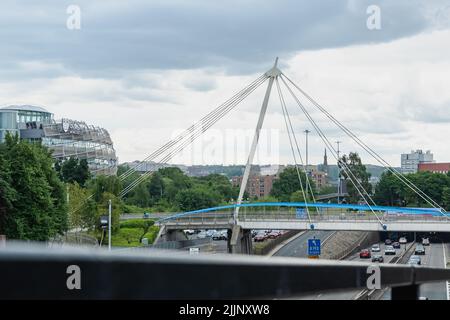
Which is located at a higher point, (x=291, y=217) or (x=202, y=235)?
(x=291, y=217)

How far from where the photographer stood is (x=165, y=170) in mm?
101500

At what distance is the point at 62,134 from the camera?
8162 cm

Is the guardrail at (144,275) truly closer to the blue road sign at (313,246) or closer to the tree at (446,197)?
the blue road sign at (313,246)

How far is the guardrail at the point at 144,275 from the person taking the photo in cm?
132

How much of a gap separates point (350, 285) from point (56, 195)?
33.3m

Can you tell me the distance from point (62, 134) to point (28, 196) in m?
51.2

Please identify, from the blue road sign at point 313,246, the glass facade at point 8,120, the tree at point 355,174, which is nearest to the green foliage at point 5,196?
the blue road sign at point 313,246

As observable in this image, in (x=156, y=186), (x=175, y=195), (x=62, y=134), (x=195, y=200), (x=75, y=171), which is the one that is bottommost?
(x=195, y=200)

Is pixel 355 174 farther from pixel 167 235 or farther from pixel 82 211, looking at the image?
pixel 82 211

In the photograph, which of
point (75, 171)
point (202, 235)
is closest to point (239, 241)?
point (75, 171)

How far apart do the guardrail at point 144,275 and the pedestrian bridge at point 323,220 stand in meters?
41.7
